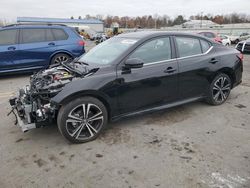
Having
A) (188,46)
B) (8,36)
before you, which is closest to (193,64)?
(188,46)

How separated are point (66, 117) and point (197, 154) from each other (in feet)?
6.23

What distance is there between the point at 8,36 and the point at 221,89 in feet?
21.6

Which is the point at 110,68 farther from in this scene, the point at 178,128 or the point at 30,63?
the point at 30,63

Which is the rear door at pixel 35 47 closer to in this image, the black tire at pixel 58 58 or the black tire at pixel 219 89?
the black tire at pixel 58 58

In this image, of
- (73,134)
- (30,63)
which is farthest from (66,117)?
(30,63)

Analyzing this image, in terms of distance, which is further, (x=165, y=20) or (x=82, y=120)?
(x=165, y=20)

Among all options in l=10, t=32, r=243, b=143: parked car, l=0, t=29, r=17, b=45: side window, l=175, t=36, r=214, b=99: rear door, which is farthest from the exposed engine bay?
l=0, t=29, r=17, b=45: side window

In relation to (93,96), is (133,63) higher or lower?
higher

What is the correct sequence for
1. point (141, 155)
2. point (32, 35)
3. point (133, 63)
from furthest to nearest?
point (32, 35) < point (133, 63) < point (141, 155)

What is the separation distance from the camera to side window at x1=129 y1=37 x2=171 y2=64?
12.7 ft

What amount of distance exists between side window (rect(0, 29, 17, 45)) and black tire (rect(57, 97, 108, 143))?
5.32 m

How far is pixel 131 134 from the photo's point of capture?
12.4 ft

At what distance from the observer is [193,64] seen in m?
4.36

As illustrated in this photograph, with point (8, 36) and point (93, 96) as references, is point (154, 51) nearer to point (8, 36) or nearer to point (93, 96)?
point (93, 96)
